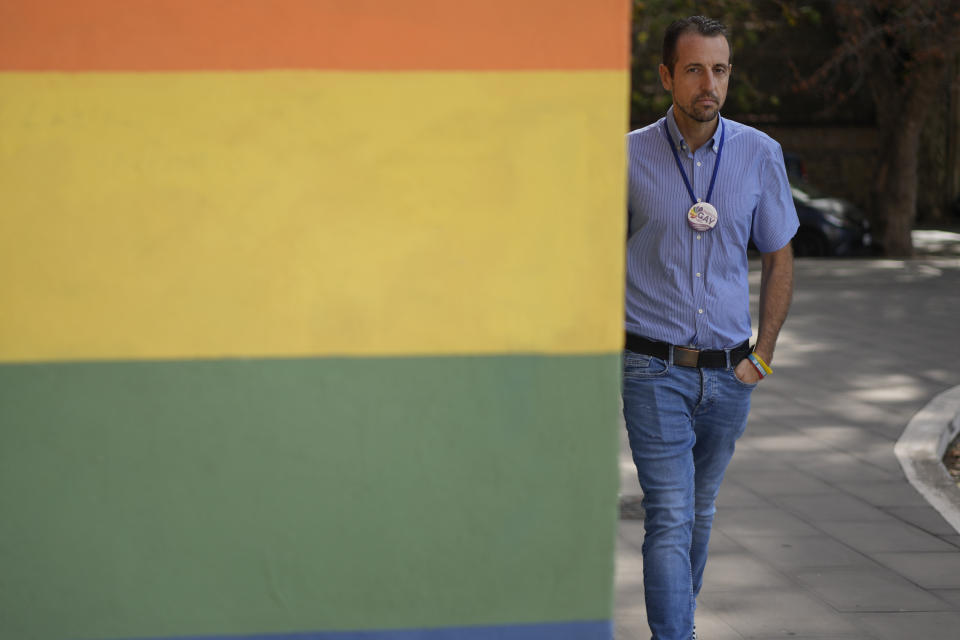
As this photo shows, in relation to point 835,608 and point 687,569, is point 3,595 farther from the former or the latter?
point 835,608

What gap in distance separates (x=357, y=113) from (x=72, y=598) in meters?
1.19

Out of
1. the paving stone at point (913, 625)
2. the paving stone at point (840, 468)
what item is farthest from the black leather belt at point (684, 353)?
the paving stone at point (840, 468)

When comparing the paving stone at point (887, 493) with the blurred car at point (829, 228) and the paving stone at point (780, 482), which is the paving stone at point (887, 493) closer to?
the paving stone at point (780, 482)

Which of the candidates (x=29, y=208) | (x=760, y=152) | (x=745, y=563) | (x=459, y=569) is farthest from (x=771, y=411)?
(x=29, y=208)

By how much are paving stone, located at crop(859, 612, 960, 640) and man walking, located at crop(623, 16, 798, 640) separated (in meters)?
1.01

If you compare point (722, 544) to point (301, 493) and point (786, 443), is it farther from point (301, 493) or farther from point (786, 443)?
point (301, 493)

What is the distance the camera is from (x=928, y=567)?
5051mm

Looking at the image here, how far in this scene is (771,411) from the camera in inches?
317

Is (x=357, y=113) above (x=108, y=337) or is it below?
above

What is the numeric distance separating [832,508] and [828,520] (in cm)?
21

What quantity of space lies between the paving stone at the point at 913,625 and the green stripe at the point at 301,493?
82.7 inches

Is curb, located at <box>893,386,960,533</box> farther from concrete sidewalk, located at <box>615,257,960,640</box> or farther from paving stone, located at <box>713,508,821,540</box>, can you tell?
paving stone, located at <box>713,508,821,540</box>

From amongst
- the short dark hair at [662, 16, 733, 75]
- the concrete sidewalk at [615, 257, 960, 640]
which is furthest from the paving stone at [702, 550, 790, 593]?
the short dark hair at [662, 16, 733, 75]

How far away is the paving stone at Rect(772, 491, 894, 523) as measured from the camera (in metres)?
5.72
